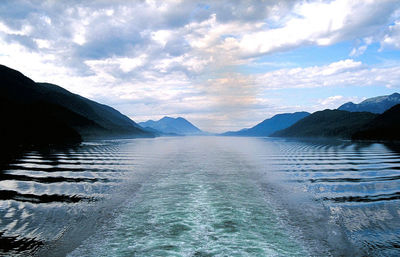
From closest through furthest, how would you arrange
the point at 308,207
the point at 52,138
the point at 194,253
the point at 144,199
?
the point at 194,253 < the point at 308,207 < the point at 144,199 < the point at 52,138

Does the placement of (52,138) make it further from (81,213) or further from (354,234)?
(354,234)

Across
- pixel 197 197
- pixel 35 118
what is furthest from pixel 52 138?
pixel 197 197

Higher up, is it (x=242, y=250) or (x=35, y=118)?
(x=35, y=118)

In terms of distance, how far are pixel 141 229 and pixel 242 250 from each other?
16.0 feet

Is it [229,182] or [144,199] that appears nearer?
[144,199]

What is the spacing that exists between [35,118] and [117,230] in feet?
426

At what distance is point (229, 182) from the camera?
79.6ft

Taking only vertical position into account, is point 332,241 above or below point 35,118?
below

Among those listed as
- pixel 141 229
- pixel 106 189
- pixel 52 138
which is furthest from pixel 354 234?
pixel 52 138

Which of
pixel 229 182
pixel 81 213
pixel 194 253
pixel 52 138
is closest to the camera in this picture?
pixel 194 253

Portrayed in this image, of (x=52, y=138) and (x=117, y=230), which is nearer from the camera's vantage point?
(x=117, y=230)

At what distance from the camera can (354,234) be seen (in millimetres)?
11422

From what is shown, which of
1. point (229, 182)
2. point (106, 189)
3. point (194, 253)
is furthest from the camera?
point (229, 182)

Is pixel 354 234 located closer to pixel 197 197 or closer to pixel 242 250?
pixel 242 250
